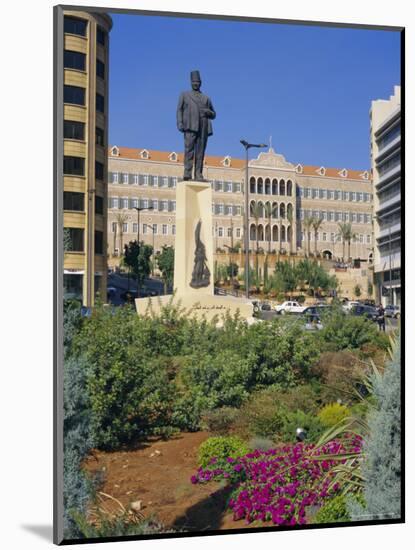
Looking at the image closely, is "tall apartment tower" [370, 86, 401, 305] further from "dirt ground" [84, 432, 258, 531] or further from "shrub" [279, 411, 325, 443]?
"dirt ground" [84, 432, 258, 531]

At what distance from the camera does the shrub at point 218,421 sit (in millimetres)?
8469

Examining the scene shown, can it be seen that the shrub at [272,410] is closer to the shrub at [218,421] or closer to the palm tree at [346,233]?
the shrub at [218,421]

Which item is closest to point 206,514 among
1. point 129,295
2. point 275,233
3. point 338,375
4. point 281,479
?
point 281,479

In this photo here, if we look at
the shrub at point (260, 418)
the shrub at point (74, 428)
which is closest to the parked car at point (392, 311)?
the shrub at point (260, 418)

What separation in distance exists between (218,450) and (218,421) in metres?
0.32

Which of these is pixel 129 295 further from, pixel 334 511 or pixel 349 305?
pixel 334 511

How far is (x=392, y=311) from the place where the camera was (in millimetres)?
9047

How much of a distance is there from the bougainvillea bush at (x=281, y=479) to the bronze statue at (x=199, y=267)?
1883mm

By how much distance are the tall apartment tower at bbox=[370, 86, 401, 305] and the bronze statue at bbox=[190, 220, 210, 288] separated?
5.85 ft

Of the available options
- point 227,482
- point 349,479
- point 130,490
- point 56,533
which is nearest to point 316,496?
point 349,479

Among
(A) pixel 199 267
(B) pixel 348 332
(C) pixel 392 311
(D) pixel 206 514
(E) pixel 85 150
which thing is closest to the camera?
(E) pixel 85 150

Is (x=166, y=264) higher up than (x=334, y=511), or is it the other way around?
(x=166, y=264)

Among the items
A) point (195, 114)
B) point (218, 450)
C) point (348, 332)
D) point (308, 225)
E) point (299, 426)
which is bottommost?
point (218, 450)

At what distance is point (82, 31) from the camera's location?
25.6ft
